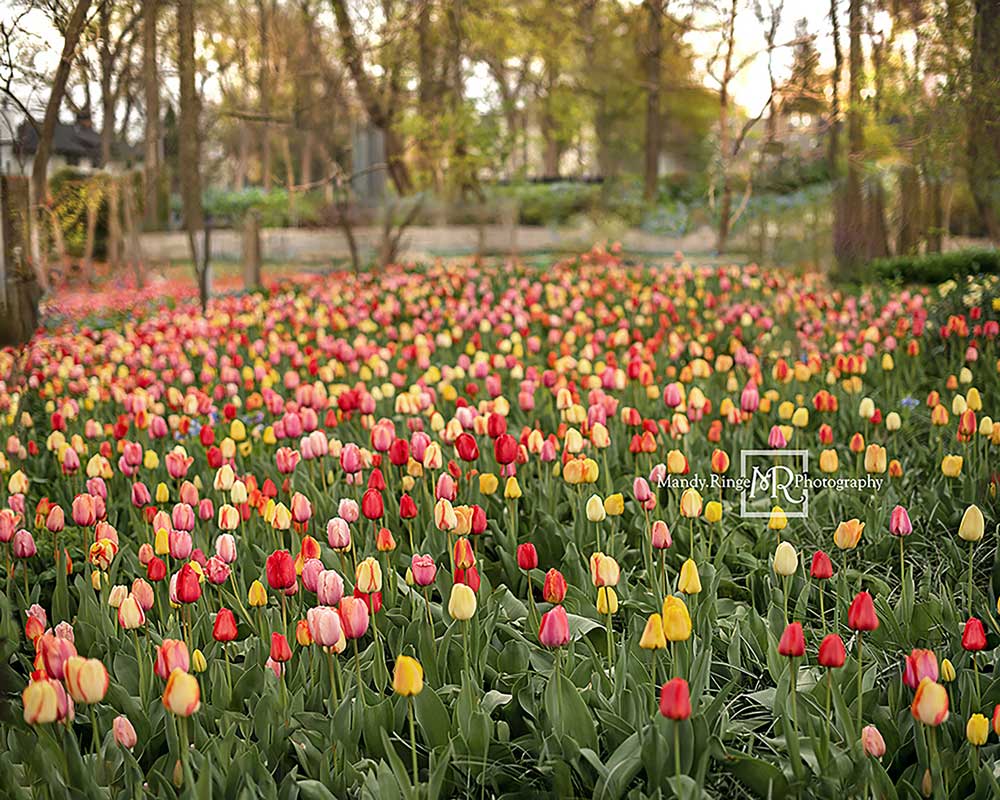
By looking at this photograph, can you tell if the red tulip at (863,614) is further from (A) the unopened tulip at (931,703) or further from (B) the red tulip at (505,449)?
(B) the red tulip at (505,449)

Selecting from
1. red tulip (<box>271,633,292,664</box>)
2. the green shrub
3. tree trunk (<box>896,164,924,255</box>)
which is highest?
tree trunk (<box>896,164,924,255</box>)

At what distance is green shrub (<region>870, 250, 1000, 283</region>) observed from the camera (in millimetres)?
Result: 6402

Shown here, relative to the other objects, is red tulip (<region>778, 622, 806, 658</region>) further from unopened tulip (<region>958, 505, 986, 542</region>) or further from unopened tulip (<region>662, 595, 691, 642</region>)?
unopened tulip (<region>958, 505, 986, 542</region>)

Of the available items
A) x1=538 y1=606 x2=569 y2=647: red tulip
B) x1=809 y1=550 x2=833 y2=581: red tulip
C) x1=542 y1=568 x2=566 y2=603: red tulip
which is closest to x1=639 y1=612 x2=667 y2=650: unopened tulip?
x1=538 y1=606 x2=569 y2=647: red tulip

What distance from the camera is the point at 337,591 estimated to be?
2027 mm

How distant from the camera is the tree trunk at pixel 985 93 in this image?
440 centimetres

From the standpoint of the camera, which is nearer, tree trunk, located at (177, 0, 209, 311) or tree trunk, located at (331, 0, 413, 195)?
tree trunk, located at (177, 0, 209, 311)

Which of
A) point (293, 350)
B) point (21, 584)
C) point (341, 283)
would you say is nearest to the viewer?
Answer: point (21, 584)

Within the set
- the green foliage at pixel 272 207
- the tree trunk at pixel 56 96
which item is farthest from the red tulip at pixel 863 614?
the green foliage at pixel 272 207

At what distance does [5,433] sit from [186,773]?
3.20 metres

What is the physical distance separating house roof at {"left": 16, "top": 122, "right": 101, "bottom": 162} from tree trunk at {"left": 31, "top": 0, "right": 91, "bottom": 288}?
2.1 inches

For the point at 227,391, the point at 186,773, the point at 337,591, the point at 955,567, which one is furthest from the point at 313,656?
the point at 227,391

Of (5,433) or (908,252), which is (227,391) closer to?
(5,433)

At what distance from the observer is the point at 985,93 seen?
447 centimetres
